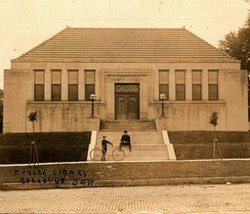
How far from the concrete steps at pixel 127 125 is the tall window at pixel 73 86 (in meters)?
4.18

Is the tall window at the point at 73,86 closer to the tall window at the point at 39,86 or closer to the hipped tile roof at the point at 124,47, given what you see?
the hipped tile roof at the point at 124,47

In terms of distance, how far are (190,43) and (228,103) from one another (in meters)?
7.07

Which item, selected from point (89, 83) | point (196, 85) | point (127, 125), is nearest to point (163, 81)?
point (196, 85)

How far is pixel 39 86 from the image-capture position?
1420 inches

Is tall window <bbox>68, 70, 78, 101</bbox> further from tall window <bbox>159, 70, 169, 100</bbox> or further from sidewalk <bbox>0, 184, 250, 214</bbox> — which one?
sidewalk <bbox>0, 184, 250, 214</bbox>

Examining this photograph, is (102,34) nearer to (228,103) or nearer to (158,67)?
(158,67)

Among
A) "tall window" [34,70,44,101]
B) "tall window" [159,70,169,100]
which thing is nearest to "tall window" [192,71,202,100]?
"tall window" [159,70,169,100]

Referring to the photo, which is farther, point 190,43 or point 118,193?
point 190,43

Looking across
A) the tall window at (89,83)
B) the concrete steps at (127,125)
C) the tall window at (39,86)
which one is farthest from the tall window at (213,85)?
the tall window at (39,86)

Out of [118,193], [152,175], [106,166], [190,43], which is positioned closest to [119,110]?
[190,43]

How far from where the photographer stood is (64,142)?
1005 inches

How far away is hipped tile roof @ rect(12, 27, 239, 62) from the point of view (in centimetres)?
3641

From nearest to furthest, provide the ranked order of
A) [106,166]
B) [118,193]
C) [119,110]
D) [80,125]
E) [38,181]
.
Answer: [118,193] → [38,181] → [106,166] → [80,125] → [119,110]

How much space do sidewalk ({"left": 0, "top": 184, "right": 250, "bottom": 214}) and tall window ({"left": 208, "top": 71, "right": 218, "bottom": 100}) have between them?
898 inches
